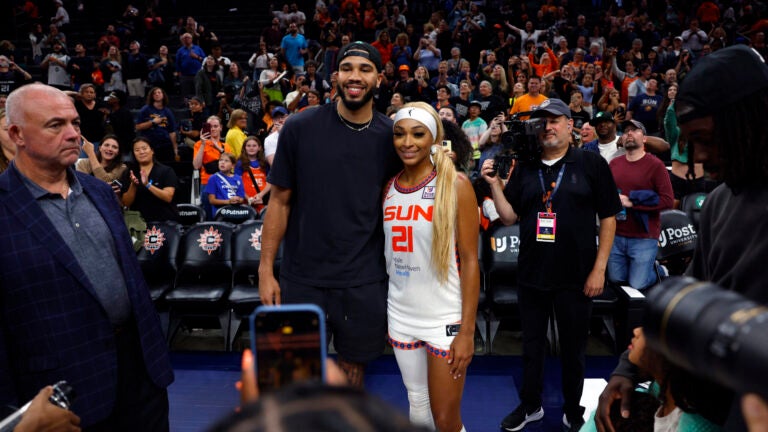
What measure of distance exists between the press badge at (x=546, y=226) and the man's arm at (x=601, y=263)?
27cm

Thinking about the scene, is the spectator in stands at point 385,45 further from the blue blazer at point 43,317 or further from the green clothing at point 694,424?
the green clothing at point 694,424

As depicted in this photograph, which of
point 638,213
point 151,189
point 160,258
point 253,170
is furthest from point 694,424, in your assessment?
point 253,170

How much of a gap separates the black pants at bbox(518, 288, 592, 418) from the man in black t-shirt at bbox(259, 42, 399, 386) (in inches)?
44.2

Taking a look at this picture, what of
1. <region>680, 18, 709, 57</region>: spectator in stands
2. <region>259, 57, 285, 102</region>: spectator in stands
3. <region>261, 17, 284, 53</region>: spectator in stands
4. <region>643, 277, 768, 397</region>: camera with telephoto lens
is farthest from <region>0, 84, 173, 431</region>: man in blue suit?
<region>680, 18, 709, 57</region>: spectator in stands

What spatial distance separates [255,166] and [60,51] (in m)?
7.96

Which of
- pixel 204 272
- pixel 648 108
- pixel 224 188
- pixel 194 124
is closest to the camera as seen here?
pixel 204 272

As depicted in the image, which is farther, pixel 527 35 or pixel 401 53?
pixel 527 35

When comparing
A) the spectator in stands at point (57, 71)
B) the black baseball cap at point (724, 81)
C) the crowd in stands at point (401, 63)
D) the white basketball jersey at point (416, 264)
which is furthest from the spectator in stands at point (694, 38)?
the black baseball cap at point (724, 81)

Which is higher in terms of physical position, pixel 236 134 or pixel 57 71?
pixel 57 71

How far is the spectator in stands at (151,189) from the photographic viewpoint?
18.1 feet

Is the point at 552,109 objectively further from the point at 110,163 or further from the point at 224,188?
the point at 224,188

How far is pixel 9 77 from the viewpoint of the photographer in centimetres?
1043

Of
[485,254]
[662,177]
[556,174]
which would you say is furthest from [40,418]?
[662,177]

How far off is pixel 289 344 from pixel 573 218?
2.45m
